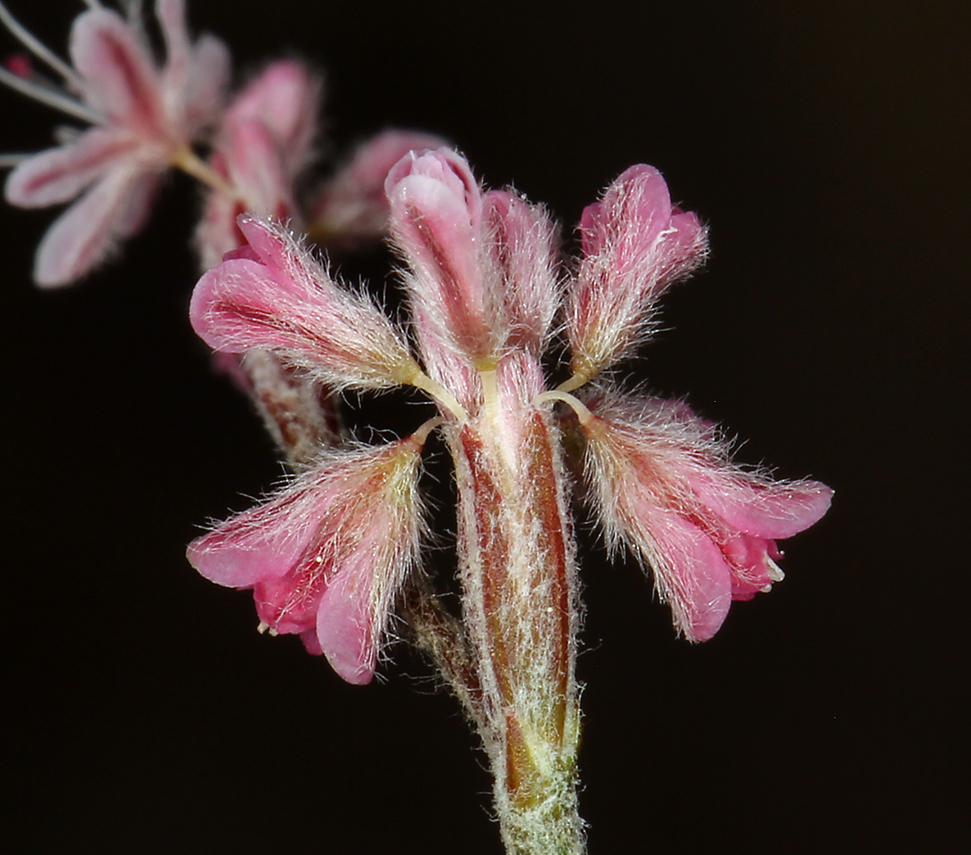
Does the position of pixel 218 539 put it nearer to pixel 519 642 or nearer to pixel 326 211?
pixel 519 642

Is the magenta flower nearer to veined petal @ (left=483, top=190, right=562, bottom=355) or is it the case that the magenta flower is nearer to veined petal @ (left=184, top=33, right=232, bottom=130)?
veined petal @ (left=483, top=190, right=562, bottom=355)

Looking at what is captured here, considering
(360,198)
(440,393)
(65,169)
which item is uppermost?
(65,169)

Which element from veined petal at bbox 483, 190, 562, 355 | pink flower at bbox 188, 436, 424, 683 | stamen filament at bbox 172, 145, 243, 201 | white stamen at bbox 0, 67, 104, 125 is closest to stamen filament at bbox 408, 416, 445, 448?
pink flower at bbox 188, 436, 424, 683

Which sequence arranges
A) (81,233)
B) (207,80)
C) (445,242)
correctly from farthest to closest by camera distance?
1. (207,80)
2. (81,233)
3. (445,242)

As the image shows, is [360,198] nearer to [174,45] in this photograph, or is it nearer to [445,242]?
[174,45]

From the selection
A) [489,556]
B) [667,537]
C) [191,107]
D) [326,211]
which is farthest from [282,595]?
[191,107]

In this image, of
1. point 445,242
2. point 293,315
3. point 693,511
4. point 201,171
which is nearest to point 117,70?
point 201,171

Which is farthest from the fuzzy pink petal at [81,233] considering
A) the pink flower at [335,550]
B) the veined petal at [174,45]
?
the pink flower at [335,550]

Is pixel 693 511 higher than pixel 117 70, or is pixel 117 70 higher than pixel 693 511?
pixel 117 70
